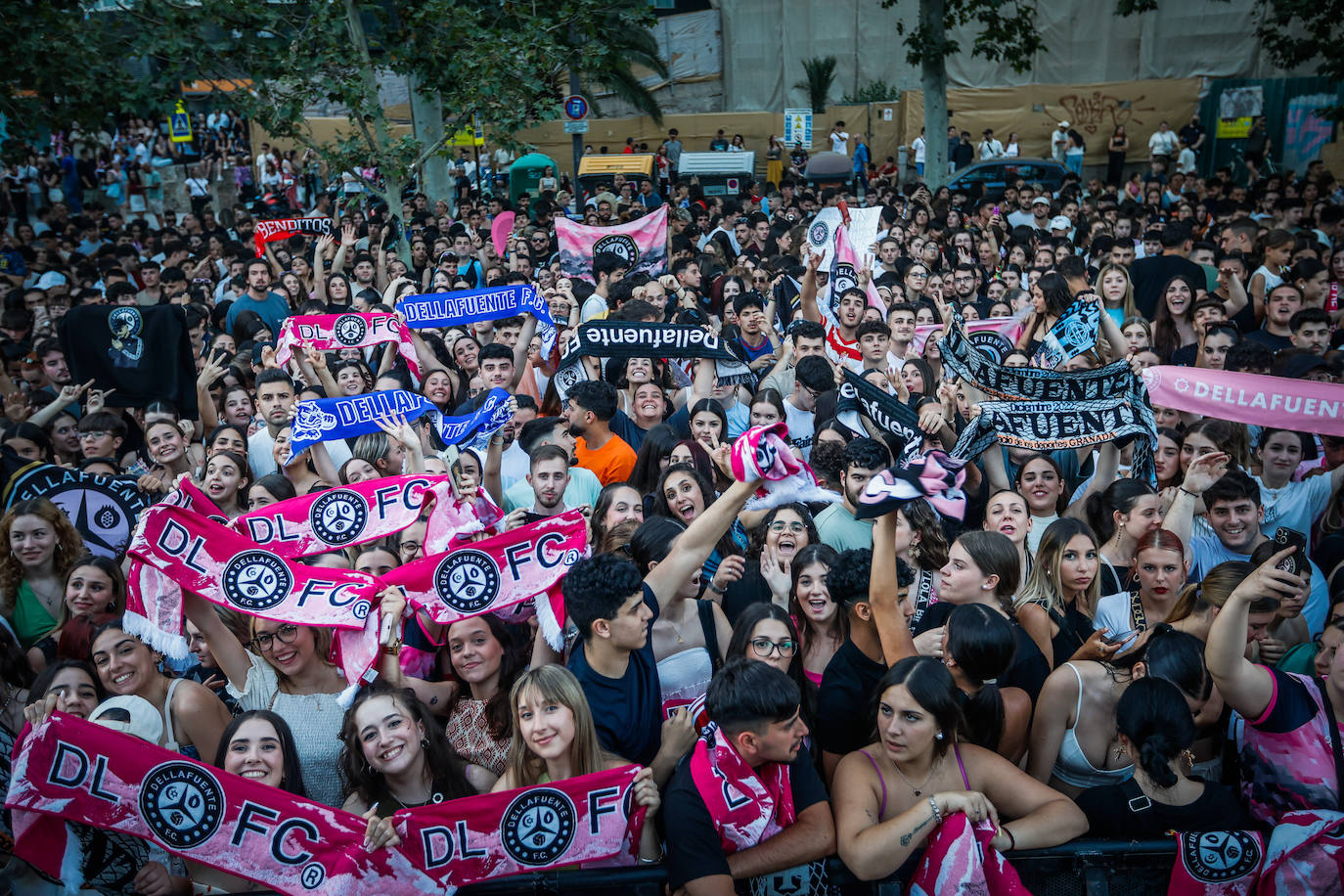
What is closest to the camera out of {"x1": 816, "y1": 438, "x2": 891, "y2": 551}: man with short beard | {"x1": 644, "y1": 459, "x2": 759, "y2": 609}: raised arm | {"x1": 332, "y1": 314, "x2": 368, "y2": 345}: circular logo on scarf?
{"x1": 644, "y1": 459, "x2": 759, "y2": 609}: raised arm

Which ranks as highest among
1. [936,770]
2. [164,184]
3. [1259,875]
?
[164,184]

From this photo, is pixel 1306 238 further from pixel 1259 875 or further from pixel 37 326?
pixel 37 326

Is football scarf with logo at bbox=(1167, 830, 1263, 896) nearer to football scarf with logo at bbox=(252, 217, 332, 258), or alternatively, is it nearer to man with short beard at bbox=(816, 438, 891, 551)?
man with short beard at bbox=(816, 438, 891, 551)

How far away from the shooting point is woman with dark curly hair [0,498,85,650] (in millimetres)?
5020

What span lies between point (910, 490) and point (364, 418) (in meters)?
3.80

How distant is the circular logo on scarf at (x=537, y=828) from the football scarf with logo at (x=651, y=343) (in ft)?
13.6

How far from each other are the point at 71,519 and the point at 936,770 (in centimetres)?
450

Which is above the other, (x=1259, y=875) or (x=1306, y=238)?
(x=1306, y=238)

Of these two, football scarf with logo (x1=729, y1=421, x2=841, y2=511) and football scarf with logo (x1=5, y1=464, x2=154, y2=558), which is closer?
football scarf with logo (x1=729, y1=421, x2=841, y2=511)

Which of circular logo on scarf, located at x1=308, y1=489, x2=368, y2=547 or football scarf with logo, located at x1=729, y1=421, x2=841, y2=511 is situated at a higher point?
football scarf with logo, located at x1=729, y1=421, x2=841, y2=511

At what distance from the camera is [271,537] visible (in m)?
5.21

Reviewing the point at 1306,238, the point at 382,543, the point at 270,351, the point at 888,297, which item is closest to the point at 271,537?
the point at 382,543

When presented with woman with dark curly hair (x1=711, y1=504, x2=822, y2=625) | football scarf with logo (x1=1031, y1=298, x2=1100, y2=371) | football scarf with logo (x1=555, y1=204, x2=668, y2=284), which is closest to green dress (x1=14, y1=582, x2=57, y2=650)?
woman with dark curly hair (x1=711, y1=504, x2=822, y2=625)

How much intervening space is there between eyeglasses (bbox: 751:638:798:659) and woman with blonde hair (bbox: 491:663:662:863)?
2.01 feet
